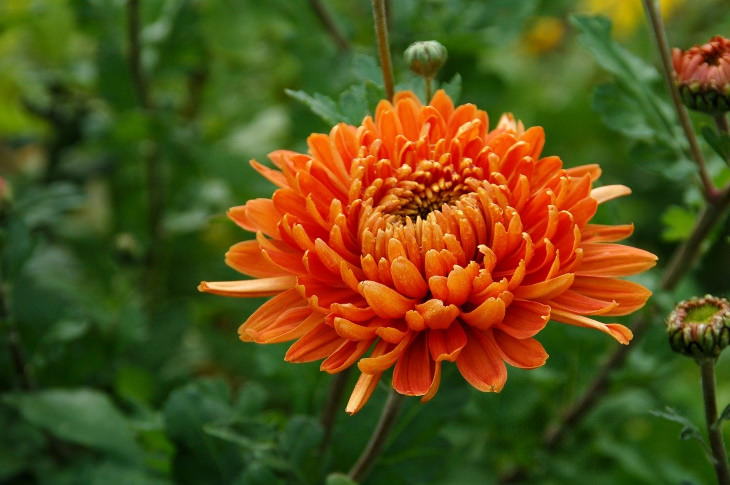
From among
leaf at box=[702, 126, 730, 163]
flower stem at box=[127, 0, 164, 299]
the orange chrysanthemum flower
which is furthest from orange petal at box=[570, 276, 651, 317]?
flower stem at box=[127, 0, 164, 299]

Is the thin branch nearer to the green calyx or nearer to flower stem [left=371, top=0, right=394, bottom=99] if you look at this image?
flower stem [left=371, top=0, right=394, bottom=99]

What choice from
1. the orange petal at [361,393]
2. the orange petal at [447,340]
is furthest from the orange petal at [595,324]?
the orange petal at [361,393]

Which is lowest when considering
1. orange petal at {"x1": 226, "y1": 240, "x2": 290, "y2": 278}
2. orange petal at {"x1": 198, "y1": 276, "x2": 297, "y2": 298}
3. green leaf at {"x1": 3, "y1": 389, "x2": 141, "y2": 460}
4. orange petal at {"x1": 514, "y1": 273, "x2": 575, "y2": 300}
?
green leaf at {"x1": 3, "y1": 389, "x2": 141, "y2": 460}

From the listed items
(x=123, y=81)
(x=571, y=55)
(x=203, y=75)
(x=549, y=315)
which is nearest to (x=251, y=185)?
(x=123, y=81)

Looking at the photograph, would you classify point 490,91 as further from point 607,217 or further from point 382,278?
point 382,278

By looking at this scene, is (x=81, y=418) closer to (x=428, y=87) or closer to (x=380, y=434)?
(x=380, y=434)

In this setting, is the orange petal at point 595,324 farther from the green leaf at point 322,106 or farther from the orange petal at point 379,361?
the green leaf at point 322,106

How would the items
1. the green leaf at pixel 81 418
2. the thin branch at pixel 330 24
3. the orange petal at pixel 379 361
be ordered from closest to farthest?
the orange petal at pixel 379 361, the green leaf at pixel 81 418, the thin branch at pixel 330 24
